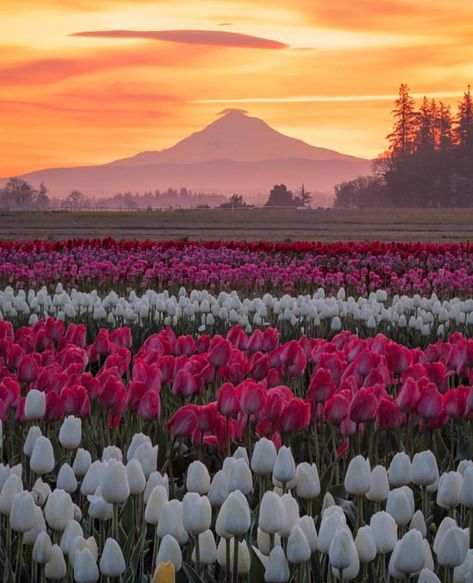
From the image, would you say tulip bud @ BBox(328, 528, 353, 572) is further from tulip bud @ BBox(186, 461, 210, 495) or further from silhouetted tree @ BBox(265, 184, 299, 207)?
silhouetted tree @ BBox(265, 184, 299, 207)

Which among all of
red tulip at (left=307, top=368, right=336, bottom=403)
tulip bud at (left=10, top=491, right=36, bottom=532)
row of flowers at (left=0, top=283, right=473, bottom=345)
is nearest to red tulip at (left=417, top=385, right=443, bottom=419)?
red tulip at (left=307, top=368, right=336, bottom=403)

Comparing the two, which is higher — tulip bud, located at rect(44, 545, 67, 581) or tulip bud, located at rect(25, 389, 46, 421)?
tulip bud, located at rect(25, 389, 46, 421)

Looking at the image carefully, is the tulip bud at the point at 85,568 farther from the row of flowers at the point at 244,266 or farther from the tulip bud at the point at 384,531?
the row of flowers at the point at 244,266

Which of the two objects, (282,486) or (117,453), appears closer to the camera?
(282,486)

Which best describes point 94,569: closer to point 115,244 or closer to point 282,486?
point 282,486

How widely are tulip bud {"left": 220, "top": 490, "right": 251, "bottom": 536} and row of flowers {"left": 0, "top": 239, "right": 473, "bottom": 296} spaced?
11.5m

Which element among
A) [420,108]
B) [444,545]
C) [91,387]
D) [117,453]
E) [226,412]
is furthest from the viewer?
[420,108]

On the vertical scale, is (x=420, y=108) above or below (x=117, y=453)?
above

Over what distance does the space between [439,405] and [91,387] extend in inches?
70.9

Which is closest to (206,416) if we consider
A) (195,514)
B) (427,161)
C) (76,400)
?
(76,400)

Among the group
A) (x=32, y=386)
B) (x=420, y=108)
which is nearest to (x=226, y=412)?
(x=32, y=386)

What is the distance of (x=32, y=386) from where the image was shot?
615 centimetres

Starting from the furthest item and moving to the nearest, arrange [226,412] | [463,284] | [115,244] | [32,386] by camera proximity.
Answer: [115,244]
[463,284]
[32,386]
[226,412]

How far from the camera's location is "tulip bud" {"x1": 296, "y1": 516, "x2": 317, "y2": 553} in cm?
325
